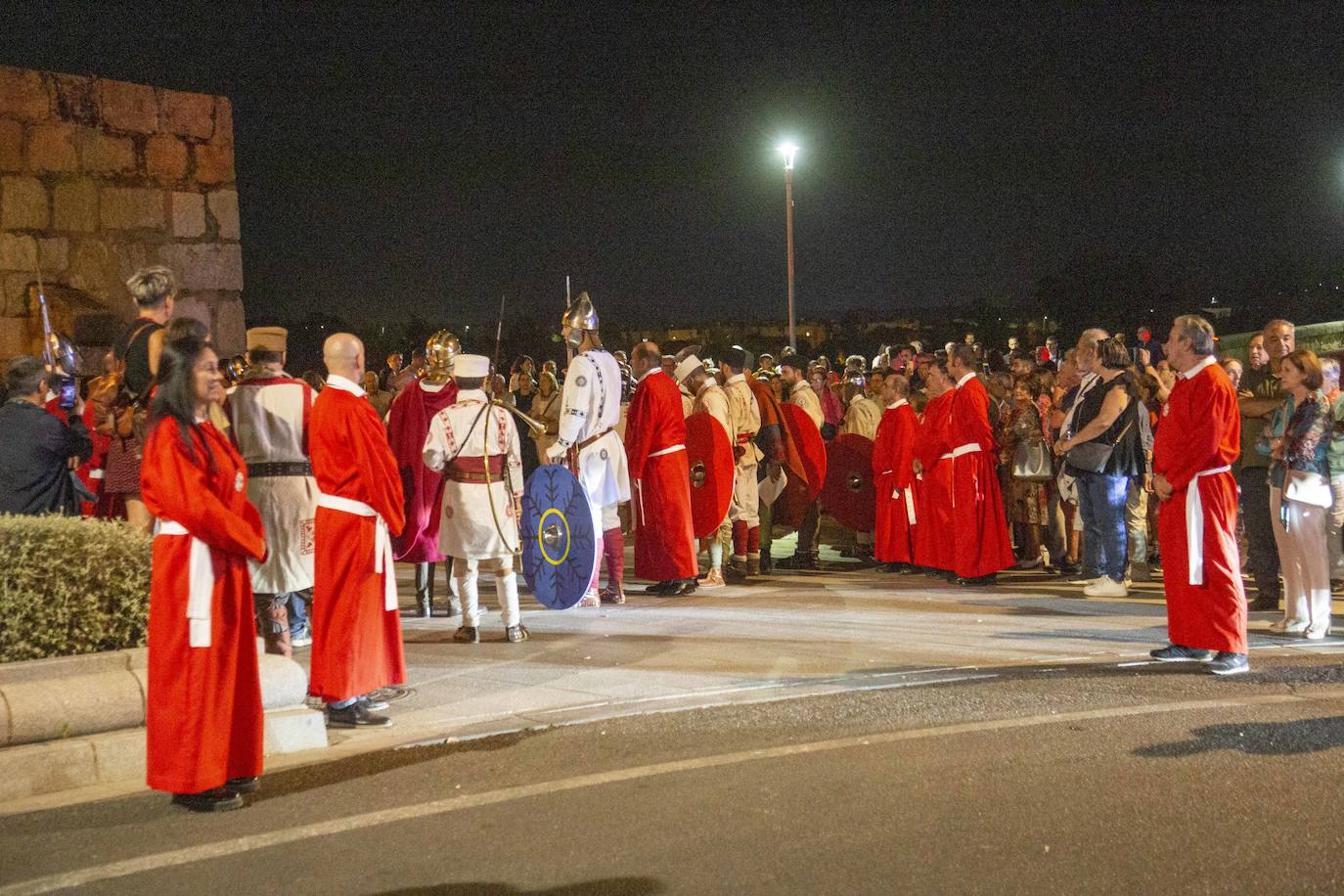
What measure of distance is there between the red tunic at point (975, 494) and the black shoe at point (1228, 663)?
3.98m

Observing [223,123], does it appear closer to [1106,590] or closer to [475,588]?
[475,588]

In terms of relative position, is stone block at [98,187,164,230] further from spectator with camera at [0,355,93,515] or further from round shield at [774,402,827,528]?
round shield at [774,402,827,528]

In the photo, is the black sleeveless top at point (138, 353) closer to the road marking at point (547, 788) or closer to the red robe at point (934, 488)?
the road marking at point (547, 788)

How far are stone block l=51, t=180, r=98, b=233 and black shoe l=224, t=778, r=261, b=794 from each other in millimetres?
7591

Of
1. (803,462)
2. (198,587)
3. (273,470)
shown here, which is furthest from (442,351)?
(198,587)

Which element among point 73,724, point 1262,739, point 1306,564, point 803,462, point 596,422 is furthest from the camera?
point 803,462

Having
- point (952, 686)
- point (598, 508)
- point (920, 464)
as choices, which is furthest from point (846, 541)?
point (952, 686)

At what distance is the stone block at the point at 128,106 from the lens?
11.5 meters

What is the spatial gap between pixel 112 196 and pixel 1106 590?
878 centimetres

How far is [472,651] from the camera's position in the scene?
28.1 feet

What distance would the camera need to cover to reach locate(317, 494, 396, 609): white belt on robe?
655 centimetres

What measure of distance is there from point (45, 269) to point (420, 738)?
6961mm

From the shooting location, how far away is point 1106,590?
10742 mm

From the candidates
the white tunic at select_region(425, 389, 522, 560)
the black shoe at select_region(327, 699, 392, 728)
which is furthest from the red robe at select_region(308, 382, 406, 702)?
the white tunic at select_region(425, 389, 522, 560)
